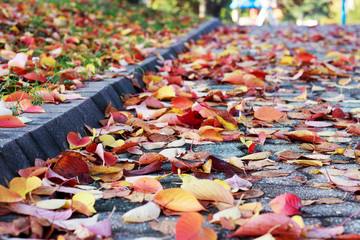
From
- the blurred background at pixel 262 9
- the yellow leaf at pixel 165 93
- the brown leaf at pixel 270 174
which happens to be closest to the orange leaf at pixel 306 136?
the brown leaf at pixel 270 174

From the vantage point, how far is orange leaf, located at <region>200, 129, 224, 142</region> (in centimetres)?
203

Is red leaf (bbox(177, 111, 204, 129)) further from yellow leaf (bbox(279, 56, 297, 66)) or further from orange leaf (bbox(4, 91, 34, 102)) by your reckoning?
yellow leaf (bbox(279, 56, 297, 66))

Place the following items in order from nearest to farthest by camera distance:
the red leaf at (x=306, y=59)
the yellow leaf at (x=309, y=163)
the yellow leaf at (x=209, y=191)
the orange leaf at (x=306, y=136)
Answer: the yellow leaf at (x=209, y=191), the yellow leaf at (x=309, y=163), the orange leaf at (x=306, y=136), the red leaf at (x=306, y=59)

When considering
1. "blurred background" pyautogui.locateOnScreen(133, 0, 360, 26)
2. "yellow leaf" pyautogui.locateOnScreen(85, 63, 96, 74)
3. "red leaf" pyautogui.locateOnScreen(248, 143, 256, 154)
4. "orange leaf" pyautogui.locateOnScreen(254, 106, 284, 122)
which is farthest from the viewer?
"blurred background" pyautogui.locateOnScreen(133, 0, 360, 26)

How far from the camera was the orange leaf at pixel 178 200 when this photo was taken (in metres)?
1.27

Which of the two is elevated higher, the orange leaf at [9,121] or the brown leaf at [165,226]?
the orange leaf at [9,121]

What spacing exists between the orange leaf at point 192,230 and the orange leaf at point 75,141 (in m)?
0.79

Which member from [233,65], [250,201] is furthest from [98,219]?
[233,65]

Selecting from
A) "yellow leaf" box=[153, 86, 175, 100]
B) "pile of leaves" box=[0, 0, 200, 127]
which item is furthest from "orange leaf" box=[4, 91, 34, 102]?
"yellow leaf" box=[153, 86, 175, 100]

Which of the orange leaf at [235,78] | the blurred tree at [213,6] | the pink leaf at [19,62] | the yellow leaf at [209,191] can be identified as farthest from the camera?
the blurred tree at [213,6]

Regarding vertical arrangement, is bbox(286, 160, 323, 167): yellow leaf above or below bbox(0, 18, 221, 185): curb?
below

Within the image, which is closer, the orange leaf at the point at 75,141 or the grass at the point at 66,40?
the orange leaf at the point at 75,141

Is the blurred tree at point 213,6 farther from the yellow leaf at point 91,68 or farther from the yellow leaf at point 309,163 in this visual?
the yellow leaf at point 309,163

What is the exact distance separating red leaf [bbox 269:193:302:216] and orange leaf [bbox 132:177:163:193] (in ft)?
1.20
